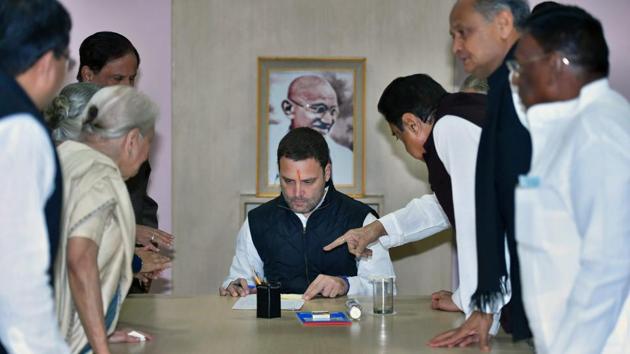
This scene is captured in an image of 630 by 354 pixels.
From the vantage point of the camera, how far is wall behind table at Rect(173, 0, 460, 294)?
512cm

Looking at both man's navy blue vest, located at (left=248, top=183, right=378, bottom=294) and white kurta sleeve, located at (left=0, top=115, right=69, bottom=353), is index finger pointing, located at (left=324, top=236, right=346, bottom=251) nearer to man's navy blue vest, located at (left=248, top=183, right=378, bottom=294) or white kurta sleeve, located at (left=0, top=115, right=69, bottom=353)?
man's navy blue vest, located at (left=248, top=183, right=378, bottom=294)

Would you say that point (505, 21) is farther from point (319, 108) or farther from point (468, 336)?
point (319, 108)

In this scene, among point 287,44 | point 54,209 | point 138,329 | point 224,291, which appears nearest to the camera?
point 54,209

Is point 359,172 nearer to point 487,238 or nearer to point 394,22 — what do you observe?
point 394,22

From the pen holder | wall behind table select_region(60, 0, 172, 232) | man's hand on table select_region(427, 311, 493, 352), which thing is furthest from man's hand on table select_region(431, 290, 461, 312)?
wall behind table select_region(60, 0, 172, 232)

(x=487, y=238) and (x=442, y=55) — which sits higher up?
(x=442, y=55)

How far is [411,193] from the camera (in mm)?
5191

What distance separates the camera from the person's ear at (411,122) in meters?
3.14

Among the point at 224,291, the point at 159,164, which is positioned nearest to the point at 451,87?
the point at 159,164

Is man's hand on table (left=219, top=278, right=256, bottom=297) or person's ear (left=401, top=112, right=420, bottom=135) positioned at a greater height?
person's ear (left=401, top=112, right=420, bottom=135)

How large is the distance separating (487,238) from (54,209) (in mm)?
1198

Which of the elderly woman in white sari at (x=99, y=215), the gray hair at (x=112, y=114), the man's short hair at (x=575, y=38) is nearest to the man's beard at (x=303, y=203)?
the elderly woman in white sari at (x=99, y=215)

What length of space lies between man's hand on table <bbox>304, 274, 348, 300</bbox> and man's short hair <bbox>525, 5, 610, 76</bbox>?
1719 mm

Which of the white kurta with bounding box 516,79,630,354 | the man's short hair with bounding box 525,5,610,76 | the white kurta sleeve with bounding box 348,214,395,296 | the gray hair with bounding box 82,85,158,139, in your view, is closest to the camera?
the white kurta with bounding box 516,79,630,354
